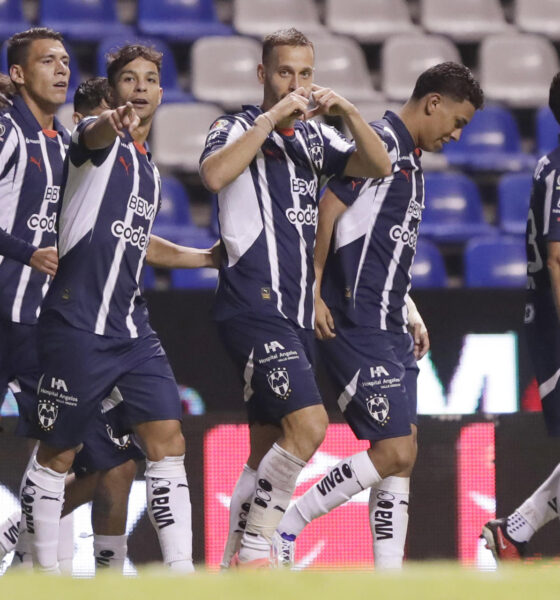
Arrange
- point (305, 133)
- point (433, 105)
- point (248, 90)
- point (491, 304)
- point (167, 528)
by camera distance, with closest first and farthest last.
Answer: point (167, 528)
point (305, 133)
point (433, 105)
point (491, 304)
point (248, 90)

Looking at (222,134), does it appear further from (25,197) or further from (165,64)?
(165,64)

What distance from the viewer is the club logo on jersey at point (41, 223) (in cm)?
436

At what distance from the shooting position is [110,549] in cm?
436

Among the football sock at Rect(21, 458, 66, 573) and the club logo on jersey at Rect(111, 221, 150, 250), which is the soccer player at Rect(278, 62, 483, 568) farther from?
the football sock at Rect(21, 458, 66, 573)

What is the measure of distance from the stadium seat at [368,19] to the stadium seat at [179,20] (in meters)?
0.84

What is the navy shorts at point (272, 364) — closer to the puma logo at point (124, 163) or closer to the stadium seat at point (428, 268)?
the puma logo at point (124, 163)

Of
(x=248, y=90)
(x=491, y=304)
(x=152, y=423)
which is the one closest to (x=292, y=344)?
(x=152, y=423)

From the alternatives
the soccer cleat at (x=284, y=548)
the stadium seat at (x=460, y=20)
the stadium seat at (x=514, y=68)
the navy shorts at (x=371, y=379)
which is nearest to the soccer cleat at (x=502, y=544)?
the navy shorts at (x=371, y=379)

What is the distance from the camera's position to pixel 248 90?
857 cm

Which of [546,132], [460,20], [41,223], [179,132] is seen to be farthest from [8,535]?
[460,20]

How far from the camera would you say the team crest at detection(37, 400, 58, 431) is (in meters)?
3.76

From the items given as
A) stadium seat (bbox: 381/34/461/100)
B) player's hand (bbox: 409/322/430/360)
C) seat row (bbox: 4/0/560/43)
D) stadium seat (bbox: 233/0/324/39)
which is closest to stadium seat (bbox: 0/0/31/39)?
seat row (bbox: 4/0/560/43)

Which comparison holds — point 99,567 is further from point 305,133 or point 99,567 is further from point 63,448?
point 305,133

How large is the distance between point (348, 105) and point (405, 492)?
148 cm
